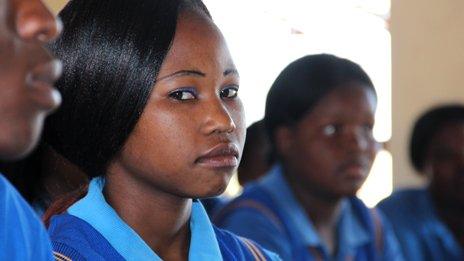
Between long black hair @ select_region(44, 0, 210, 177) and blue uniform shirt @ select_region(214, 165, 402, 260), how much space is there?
2.79ft

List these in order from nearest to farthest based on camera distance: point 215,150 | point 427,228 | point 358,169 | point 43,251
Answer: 1. point 43,251
2. point 215,150
3. point 358,169
4. point 427,228

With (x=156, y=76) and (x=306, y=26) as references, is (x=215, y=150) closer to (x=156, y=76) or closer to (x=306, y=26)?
(x=156, y=76)

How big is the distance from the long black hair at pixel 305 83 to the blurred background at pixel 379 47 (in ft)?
2.47

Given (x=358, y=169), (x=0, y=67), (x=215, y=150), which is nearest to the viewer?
(x=0, y=67)

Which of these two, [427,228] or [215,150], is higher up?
[215,150]

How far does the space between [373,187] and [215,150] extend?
12.0ft

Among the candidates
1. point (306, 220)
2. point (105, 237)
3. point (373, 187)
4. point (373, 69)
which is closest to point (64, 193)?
point (105, 237)

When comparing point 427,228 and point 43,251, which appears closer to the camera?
point 43,251

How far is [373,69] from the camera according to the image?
14.3ft

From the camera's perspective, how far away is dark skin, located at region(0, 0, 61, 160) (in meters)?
0.94

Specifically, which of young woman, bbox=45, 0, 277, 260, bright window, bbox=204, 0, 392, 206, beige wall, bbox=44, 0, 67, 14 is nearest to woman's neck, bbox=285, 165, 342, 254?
beige wall, bbox=44, 0, 67, 14

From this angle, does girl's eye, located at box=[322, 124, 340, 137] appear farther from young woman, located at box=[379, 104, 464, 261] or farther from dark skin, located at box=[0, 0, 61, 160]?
dark skin, located at box=[0, 0, 61, 160]

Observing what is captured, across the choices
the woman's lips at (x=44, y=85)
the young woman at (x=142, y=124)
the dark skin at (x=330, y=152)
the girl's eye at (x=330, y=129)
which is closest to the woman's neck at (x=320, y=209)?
the dark skin at (x=330, y=152)

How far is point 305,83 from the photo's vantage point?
7.81 feet
